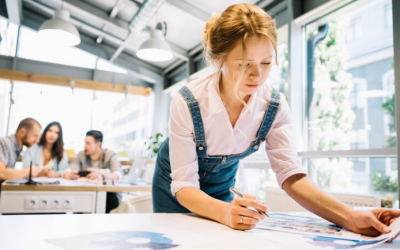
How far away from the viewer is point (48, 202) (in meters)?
2.22

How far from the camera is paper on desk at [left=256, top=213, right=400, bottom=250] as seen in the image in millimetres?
658

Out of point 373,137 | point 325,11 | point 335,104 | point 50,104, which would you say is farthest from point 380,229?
point 50,104

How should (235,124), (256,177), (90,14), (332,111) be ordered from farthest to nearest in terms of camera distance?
(90,14) → (256,177) → (332,111) → (235,124)

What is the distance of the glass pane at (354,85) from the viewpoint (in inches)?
101

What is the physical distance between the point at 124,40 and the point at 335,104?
3.96 metres

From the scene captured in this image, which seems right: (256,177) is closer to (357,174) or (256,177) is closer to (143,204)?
(357,174)

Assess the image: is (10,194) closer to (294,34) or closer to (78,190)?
(78,190)

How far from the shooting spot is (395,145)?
2.41 m

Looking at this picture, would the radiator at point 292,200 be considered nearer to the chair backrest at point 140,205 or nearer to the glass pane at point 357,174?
the glass pane at point 357,174

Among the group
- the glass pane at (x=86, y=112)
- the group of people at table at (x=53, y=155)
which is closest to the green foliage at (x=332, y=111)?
the group of people at table at (x=53, y=155)

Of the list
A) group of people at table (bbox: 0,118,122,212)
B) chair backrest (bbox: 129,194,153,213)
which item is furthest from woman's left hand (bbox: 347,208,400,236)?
group of people at table (bbox: 0,118,122,212)

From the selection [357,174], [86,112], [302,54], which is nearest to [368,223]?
[357,174]

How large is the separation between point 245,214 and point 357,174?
2.30m

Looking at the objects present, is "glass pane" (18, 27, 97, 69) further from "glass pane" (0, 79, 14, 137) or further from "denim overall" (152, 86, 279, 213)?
"denim overall" (152, 86, 279, 213)
